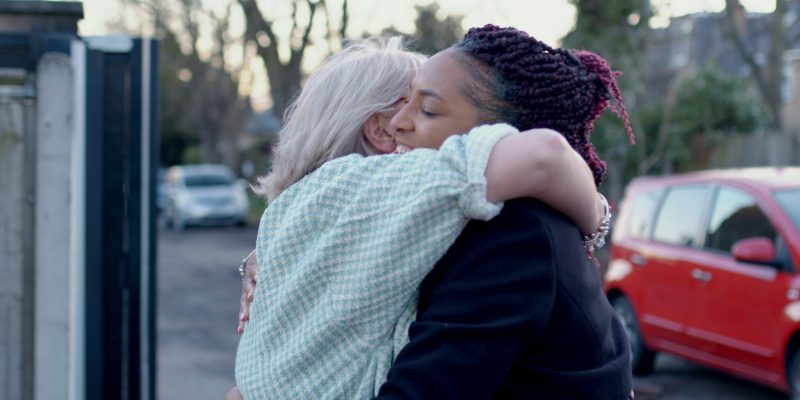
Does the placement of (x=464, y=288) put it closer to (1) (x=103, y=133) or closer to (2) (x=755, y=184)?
(1) (x=103, y=133)

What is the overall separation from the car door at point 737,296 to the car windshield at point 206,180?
21.9m

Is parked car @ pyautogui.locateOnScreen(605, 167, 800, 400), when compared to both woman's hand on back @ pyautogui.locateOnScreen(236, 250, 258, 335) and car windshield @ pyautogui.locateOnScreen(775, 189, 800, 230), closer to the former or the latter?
car windshield @ pyautogui.locateOnScreen(775, 189, 800, 230)

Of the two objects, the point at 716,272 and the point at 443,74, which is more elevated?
the point at 443,74

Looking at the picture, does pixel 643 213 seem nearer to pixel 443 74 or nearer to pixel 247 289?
pixel 247 289

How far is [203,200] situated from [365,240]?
25.9 metres

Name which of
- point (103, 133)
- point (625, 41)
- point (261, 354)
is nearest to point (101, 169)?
point (103, 133)

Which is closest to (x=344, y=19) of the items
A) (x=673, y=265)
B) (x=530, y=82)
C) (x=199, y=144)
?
(x=673, y=265)

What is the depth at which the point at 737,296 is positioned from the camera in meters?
6.59

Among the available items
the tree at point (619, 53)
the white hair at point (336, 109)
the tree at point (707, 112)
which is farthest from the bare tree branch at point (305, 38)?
the white hair at point (336, 109)

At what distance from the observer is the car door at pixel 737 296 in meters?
6.26

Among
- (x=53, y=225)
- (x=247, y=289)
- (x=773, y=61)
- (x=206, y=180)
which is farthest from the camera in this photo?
(x=206, y=180)

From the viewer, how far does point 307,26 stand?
81.3 ft

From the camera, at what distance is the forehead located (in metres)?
1.65

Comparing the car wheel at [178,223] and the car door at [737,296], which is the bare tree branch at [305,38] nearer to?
the car wheel at [178,223]
